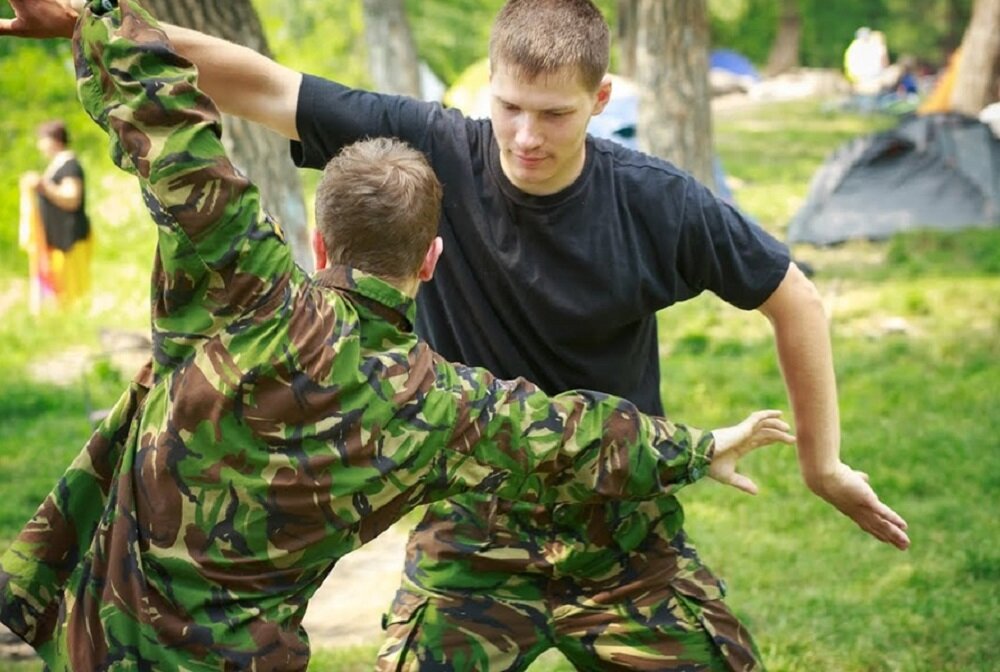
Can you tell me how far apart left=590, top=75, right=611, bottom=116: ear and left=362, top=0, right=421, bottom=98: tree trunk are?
14701 mm

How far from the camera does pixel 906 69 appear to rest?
34125 mm

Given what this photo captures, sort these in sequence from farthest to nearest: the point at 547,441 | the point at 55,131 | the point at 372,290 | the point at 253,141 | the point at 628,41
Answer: the point at 628,41, the point at 55,131, the point at 253,141, the point at 547,441, the point at 372,290

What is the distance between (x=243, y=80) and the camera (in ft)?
11.6

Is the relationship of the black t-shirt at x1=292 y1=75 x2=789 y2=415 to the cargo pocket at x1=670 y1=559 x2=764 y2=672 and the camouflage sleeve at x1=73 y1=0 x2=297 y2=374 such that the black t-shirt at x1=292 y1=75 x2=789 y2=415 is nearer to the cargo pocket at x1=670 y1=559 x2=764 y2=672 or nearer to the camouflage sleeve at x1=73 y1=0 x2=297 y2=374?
the cargo pocket at x1=670 y1=559 x2=764 y2=672

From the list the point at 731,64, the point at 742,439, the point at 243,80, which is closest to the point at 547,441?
the point at 742,439

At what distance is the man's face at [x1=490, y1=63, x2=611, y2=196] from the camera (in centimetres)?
336

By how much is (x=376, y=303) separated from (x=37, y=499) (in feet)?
16.3

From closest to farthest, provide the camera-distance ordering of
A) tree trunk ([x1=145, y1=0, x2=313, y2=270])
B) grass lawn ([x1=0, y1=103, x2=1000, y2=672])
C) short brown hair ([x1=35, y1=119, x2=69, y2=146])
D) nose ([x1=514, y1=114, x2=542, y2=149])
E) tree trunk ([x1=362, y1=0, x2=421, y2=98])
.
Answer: nose ([x1=514, y1=114, x2=542, y2=149])
grass lawn ([x1=0, y1=103, x2=1000, y2=672])
tree trunk ([x1=145, y1=0, x2=313, y2=270])
short brown hair ([x1=35, y1=119, x2=69, y2=146])
tree trunk ([x1=362, y1=0, x2=421, y2=98])

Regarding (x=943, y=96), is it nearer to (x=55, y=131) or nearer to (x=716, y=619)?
(x=55, y=131)

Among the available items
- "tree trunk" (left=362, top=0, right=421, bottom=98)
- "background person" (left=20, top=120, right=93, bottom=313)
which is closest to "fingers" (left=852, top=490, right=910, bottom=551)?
"background person" (left=20, top=120, right=93, bottom=313)

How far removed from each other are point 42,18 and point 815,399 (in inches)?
79.1

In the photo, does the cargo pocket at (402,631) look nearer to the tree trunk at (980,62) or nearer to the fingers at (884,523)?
the fingers at (884,523)

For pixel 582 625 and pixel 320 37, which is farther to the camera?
pixel 320 37

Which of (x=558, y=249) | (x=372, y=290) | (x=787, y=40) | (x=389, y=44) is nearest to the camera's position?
(x=372, y=290)
